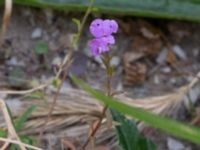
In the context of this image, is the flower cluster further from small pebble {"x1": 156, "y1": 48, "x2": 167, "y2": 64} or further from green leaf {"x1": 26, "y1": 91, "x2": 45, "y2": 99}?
small pebble {"x1": 156, "y1": 48, "x2": 167, "y2": 64}

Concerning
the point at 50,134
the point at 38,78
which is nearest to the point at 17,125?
the point at 50,134

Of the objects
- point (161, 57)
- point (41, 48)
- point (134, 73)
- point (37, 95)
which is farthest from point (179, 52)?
point (37, 95)

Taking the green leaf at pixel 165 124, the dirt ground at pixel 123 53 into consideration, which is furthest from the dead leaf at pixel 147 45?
the green leaf at pixel 165 124

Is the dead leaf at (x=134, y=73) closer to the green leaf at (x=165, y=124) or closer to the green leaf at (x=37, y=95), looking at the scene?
the green leaf at (x=37, y=95)

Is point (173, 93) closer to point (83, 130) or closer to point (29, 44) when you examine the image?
point (83, 130)

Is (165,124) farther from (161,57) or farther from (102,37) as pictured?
(161,57)

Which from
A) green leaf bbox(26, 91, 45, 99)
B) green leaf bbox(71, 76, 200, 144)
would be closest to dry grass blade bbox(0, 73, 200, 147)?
green leaf bbox(26, 91, 45, 99)
